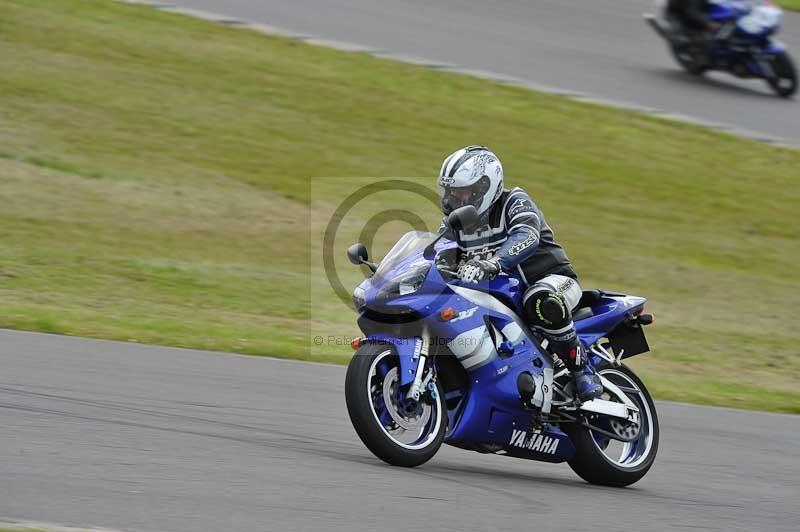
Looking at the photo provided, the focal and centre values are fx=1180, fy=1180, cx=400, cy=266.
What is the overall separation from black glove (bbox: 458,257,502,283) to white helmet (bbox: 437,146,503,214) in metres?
0.40

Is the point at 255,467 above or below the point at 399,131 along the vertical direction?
above

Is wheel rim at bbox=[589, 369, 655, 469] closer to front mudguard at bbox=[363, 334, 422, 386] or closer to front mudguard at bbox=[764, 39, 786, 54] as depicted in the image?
front mudguard at bbox=[363, 334, 422, 386]

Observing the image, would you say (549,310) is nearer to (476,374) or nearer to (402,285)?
(476,374)

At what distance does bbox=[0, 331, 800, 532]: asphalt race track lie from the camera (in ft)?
17.1

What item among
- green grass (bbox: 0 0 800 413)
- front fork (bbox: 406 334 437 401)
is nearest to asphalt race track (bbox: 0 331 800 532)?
front fork (bbox: 406 334 437 401)

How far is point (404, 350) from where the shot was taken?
20.6ft

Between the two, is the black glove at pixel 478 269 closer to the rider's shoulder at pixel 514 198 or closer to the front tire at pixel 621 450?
the rider's shoulder at pixel 514 198

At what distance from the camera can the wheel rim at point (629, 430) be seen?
736 centimetres

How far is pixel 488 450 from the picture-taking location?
22.2 ft

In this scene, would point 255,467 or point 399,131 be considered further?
point 399,131

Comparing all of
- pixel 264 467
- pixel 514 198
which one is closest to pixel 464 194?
pixel 514 198

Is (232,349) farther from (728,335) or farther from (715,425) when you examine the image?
(728,335)

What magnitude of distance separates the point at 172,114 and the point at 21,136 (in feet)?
7.82

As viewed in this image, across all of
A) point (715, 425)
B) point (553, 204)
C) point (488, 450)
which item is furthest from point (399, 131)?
point (488, 450)
